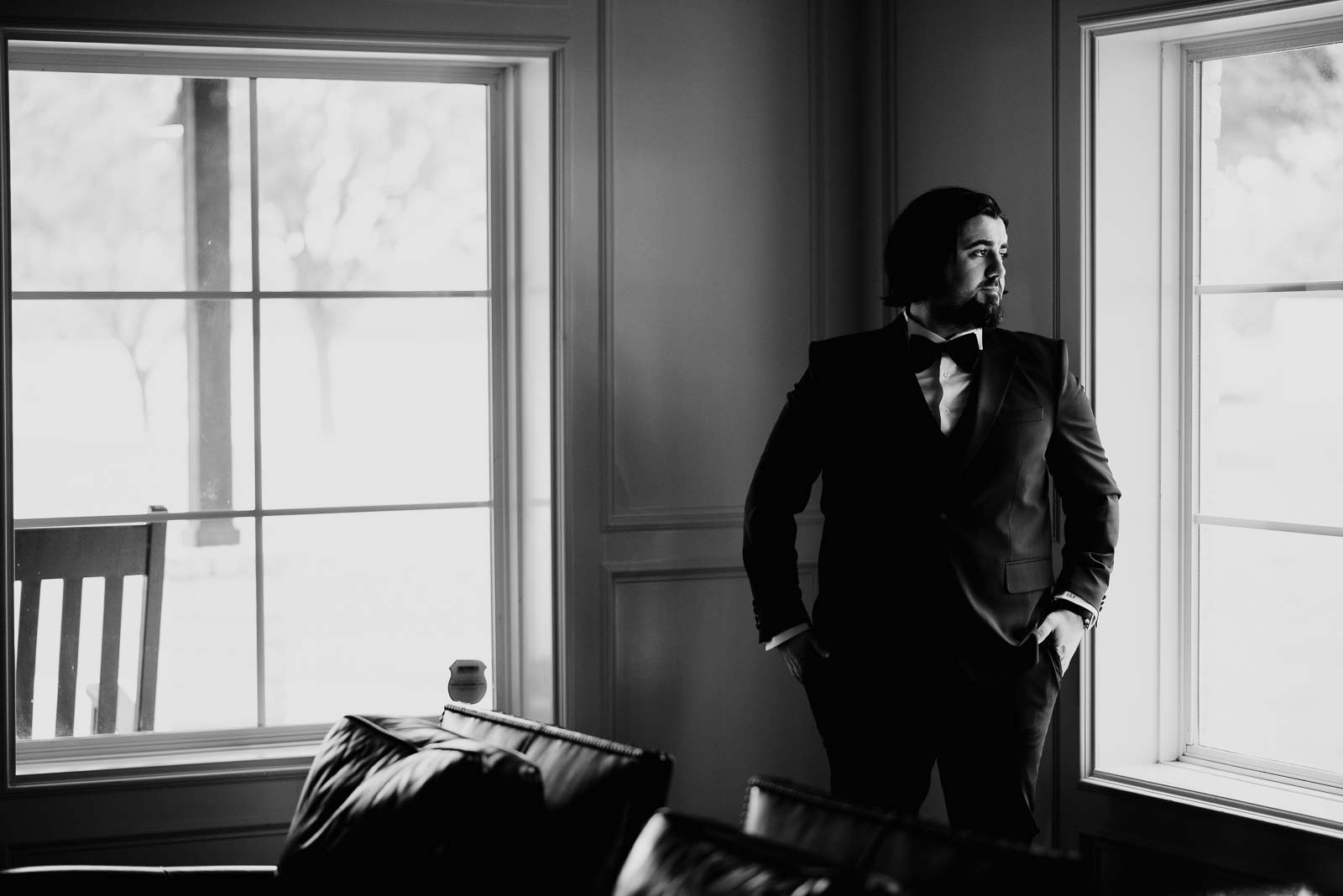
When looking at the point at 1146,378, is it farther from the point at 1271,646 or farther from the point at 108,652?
the point at 108,652

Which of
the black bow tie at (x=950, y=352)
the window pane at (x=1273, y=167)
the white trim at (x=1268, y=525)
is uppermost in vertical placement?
the window pane at (x=1273, y=167)

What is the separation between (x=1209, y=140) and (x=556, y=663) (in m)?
1.99

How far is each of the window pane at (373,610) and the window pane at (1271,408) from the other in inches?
71.9

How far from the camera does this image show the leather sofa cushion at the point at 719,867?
140 centimetres

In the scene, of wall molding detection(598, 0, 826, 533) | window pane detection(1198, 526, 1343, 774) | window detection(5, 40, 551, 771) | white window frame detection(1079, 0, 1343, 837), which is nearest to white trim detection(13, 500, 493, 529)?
window detection(5, 40, 551, 771)

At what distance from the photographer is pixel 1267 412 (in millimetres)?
2953

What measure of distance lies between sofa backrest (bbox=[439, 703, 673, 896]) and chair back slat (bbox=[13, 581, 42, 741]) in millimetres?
1719

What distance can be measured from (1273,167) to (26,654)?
3.11 metres

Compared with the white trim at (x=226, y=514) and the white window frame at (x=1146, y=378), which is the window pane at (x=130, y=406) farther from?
the white window frame at (x=1146, y=378)


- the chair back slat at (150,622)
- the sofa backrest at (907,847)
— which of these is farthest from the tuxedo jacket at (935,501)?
the chair back slat at (150,622)

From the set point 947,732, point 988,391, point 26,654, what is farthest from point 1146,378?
point 26,654

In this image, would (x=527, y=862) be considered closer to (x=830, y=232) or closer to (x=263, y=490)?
(x=263, y=490)

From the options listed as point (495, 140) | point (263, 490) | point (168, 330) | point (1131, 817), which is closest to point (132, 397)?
point (168, 330)

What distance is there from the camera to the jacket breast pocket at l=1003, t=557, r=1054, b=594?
2.61 m
